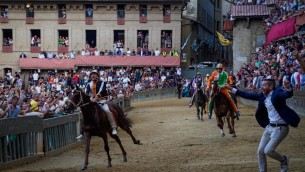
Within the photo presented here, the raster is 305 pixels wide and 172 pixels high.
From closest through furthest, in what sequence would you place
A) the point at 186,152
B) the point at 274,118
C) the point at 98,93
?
the point at 274,118, the point at 98,93, the point at 186,152

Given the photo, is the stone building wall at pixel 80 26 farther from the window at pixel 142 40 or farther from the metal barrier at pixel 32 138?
the metal barrier at pixel 32 138

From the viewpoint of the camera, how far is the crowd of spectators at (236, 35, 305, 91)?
26516 millimetres

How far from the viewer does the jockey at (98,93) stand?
1559cm

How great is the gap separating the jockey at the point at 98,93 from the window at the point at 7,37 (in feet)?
143

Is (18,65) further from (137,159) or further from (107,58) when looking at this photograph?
(137,159)

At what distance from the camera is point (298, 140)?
703 inches

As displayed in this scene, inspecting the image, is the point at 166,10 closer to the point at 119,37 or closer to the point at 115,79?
the point at 119,37

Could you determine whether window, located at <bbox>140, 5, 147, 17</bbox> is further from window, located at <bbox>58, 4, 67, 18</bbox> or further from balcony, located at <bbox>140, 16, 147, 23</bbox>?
window, located at <bbox>58, 4, 67, 18</bbox>

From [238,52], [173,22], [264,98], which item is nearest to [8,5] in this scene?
[173,22]

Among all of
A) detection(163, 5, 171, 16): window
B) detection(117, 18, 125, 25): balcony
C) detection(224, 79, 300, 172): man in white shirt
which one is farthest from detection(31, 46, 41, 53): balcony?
detection(224, 79, 300, 172): man in white shirt

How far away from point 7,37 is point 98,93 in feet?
148

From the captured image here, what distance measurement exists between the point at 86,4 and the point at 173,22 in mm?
9214

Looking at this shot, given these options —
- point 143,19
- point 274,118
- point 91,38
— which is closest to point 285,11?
point 143,19

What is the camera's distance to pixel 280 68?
29.9m
